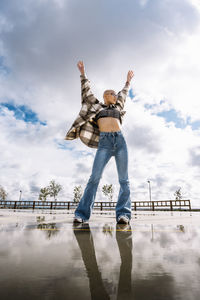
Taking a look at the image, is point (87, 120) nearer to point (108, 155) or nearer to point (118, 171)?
point (108, 155)

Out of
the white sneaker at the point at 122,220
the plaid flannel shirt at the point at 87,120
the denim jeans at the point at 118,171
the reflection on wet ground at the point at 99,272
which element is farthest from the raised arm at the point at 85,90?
the reflection on wet ground at the point at 99,272

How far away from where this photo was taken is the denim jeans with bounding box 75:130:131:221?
9.01 ft

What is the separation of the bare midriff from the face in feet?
1.47

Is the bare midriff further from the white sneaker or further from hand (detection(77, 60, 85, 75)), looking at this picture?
the white sneaker

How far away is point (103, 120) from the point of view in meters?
3.15

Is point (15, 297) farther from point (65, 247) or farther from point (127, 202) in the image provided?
point (127, 202)

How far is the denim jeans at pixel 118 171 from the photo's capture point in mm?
2746

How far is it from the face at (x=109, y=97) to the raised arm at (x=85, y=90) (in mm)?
229

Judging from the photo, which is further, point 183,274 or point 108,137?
point 108,137

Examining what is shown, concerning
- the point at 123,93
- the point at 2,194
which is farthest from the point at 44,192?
the point at 123,93

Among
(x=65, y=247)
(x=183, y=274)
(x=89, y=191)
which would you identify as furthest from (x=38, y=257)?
(x=89, y=191)

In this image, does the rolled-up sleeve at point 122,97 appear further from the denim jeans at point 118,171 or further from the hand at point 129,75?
the denim jeans at point 118,171

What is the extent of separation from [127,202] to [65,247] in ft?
5.97

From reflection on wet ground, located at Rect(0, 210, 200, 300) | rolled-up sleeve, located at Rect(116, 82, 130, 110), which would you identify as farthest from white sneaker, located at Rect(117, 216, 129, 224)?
rolled-up sleeve, located at Rect(116, 82, 130, 110)
